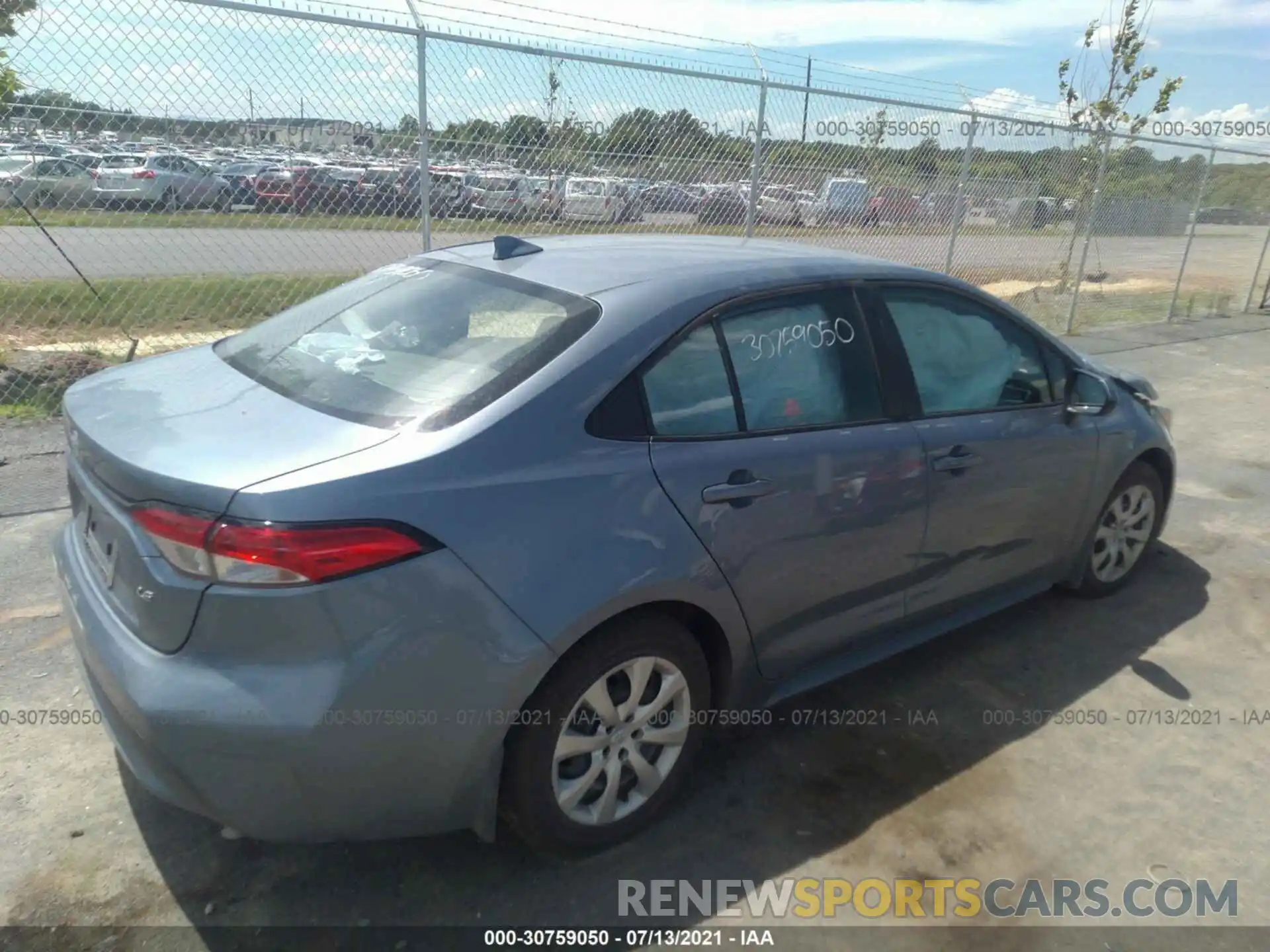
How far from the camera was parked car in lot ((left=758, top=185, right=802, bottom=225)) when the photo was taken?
7715 millimetres

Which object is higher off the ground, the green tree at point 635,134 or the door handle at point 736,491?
the green tree at point 635,134

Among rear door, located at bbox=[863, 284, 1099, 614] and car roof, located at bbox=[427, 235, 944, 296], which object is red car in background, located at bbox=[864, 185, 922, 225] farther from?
car roof, located at bbox=[427, 235, 944, 296]

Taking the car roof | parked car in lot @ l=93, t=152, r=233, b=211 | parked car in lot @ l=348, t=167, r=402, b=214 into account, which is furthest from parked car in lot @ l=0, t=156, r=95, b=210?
the car roof

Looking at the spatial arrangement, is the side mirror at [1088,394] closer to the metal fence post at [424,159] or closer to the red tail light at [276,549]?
the red tail light at [276,549]

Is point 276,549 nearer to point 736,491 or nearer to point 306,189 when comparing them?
point 736,491

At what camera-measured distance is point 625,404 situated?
8.04 feet

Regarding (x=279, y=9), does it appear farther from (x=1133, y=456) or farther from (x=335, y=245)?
(x=1133, y=456)

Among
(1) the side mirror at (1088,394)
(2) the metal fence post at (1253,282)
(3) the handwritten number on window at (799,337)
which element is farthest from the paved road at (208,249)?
(2) the metal fence post at (1253,282)

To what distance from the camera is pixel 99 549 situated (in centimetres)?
233

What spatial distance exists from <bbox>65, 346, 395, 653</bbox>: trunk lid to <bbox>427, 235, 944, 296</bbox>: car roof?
2.87ft

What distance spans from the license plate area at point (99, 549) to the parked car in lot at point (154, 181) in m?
3.39

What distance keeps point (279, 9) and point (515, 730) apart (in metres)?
4.38

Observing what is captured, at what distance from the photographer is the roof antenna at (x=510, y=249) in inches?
119

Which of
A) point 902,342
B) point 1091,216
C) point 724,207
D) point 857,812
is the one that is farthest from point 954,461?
point 1091,216
